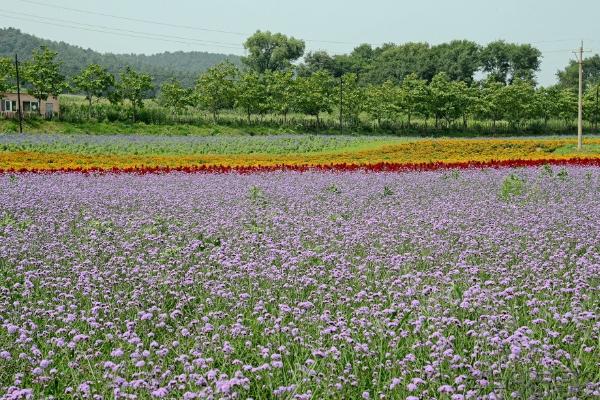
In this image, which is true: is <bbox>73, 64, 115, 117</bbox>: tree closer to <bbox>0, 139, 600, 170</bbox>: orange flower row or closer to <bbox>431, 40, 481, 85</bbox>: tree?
<bbox>0, 139, 600, 170</bbox>: orange flower row

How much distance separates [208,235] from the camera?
27.1 ft

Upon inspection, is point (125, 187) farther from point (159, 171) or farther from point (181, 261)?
point (181, 261)

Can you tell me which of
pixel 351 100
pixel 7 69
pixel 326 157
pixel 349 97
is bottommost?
pixel 326 157

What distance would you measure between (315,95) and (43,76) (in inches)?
949

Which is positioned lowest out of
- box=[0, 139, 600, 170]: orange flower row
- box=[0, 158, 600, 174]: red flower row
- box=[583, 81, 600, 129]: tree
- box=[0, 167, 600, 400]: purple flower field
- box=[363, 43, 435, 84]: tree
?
box=[0, 167, 600, 400]: purple flower field

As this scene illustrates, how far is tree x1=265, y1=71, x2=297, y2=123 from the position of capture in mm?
65062

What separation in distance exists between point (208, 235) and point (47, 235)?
2134 mm

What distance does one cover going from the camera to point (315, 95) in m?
64.4

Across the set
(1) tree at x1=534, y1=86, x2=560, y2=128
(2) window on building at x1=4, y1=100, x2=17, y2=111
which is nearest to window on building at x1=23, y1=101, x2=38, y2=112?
(2) window on building at x1=4, y1=100, x2=17, y2=111

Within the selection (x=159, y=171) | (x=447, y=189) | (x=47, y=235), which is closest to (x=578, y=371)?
(x=47, y=235)

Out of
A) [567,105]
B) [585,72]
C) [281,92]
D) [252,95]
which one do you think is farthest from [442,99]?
[585,72]

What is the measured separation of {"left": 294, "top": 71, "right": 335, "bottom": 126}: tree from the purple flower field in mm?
52702

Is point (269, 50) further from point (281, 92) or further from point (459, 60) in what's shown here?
point (281, 92)

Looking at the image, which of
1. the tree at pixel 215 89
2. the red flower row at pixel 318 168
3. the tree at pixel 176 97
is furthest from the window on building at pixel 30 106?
the red flower row at pixel 318 168
